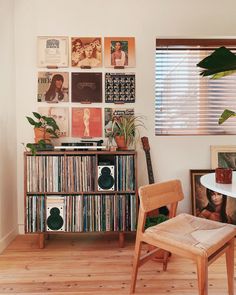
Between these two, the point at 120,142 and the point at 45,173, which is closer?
the point at 45,173

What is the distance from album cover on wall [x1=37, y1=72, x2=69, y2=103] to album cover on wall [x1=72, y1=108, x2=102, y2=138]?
24cm

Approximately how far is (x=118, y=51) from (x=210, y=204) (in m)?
1.66

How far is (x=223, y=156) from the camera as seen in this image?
7.98ft

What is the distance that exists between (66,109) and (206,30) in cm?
150

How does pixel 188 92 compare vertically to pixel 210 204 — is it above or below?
above

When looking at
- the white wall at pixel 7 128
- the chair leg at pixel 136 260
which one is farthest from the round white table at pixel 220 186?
the white wall at pixel 7 128

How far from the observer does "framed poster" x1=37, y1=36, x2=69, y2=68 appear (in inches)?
92.7

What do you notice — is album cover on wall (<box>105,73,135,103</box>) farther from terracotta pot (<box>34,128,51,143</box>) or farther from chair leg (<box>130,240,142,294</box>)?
chair leg (<box>130,240,142,294</box>)

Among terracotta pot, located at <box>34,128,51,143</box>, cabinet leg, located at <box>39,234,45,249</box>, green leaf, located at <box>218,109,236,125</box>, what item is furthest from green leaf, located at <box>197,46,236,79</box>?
cabinet leg, located at <box>39,234,45,249</box>

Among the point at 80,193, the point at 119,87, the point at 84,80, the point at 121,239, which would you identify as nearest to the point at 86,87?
the point at 84,80

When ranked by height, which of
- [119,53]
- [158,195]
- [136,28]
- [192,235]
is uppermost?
[136,28]

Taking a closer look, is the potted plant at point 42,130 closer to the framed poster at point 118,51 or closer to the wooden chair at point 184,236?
the framed poster at point 118,51

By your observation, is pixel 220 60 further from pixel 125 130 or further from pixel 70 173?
pixel 70 173

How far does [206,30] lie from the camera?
7.89 ft
